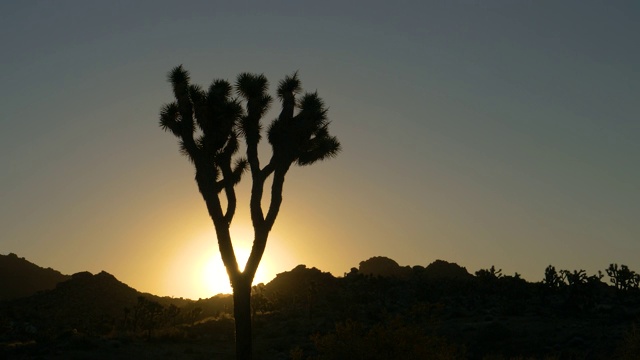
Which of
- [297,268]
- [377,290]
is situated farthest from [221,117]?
[297,268]

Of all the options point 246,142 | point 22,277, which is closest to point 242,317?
point 246,142

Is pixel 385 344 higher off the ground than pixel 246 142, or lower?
lower

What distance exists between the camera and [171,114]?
829 inches

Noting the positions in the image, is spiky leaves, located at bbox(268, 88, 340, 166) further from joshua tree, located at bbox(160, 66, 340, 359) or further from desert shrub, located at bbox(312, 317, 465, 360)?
desert shrub, located at bbox(312, 317, 465, 360)

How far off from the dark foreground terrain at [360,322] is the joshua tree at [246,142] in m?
2.95

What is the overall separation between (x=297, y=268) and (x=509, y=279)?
62.8 ft

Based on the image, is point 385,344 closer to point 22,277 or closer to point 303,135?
point 303,135

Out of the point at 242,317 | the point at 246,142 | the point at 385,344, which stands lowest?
the point at 385,344

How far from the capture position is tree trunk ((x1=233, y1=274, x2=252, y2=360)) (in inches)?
779

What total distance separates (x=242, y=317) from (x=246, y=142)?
491 centimetres

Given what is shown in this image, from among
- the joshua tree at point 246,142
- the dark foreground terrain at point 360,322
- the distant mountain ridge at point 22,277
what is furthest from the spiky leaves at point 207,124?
the distant mountain ridge at point 22,277

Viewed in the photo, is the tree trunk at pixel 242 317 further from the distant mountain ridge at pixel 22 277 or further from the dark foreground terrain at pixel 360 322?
the distant mountain ridge at pixel 22 277

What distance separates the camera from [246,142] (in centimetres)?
2072

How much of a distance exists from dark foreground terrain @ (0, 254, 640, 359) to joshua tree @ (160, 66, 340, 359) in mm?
2947
